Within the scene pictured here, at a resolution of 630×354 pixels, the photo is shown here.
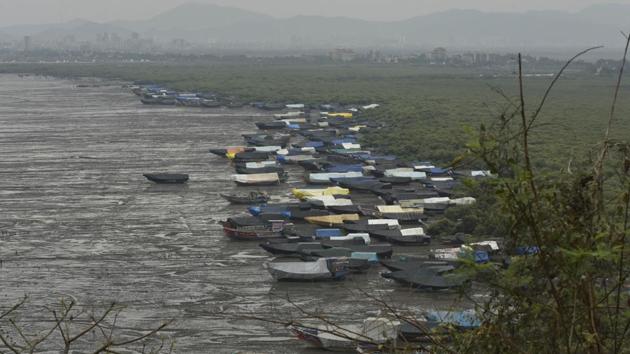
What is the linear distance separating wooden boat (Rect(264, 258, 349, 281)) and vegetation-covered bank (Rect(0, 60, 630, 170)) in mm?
4396

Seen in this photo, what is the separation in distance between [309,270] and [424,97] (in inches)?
1914

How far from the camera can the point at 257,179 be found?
31094 mm

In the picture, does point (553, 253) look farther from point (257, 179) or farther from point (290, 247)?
point (257, 179)

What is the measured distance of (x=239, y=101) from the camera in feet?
215

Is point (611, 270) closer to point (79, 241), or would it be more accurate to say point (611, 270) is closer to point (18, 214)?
point (79, 241)

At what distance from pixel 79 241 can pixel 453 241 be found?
8268 millimetres

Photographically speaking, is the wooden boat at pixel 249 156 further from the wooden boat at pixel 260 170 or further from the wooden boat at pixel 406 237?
the wooden boat at pixel 406 237

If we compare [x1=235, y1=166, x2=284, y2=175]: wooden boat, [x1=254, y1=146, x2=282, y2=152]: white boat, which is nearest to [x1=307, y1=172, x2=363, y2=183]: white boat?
[x1=235, y1=166, x2=284, y2=175]: wooden boat

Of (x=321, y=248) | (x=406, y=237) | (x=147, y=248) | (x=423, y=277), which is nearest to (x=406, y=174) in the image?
(x=406, y=237)

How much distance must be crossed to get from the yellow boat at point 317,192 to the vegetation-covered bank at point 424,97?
4374 millimetres

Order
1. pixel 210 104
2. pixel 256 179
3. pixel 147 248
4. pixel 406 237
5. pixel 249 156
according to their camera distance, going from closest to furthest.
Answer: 1. pixel 147 248
2. pixel 406 237
3. pixel 256 179
4. pixel 249 156
5. pixel 210 104

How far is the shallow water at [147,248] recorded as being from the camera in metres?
16.4

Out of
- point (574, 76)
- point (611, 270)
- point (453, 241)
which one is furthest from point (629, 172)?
point (574, 76)

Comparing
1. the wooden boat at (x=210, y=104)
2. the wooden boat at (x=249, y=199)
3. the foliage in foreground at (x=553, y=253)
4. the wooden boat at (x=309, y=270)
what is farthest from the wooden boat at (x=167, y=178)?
the wooden boat at (x=210, y=104)
